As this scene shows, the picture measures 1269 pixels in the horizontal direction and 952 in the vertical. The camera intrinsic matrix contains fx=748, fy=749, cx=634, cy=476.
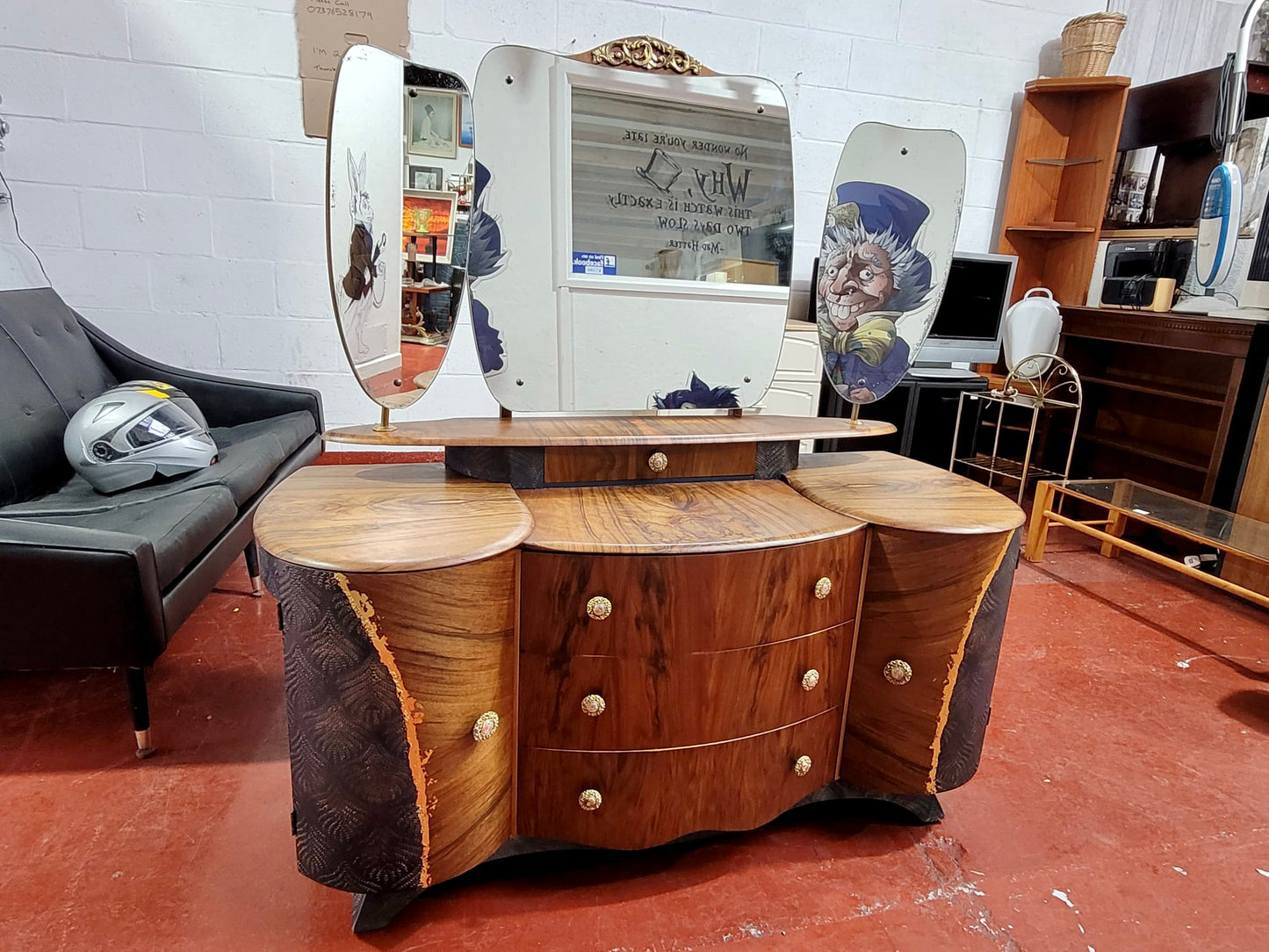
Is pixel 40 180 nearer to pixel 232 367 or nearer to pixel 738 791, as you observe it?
pixel 232 367

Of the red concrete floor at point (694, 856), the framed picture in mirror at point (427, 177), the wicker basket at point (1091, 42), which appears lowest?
the red concrete floor at point (694, 856)

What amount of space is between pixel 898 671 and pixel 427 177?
119 cm

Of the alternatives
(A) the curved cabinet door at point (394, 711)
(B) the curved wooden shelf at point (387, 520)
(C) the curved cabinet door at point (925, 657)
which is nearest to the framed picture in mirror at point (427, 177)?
(B) the curved wooden shelf at point (387, 520)

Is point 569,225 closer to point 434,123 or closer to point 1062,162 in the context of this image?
point 434,123

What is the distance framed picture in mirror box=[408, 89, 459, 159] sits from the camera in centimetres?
126

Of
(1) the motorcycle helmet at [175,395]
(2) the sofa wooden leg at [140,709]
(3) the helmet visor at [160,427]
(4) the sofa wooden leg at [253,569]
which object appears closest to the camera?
(2) the sofa wooden leg at [140,709]

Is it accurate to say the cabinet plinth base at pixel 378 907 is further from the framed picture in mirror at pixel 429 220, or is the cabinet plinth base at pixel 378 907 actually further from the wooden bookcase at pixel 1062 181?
the wooden bookcase at pixel 1062 181

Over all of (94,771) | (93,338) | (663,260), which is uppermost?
(663,260)

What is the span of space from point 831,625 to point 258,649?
1547 millimetres

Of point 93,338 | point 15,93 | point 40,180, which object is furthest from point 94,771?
point 15,93

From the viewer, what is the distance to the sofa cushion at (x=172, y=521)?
1.58 m

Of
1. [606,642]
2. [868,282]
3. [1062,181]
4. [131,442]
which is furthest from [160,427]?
[1062,181]

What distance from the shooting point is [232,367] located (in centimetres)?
307

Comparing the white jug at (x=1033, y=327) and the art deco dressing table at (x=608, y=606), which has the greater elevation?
the white jug at (x=1033, y=327)
